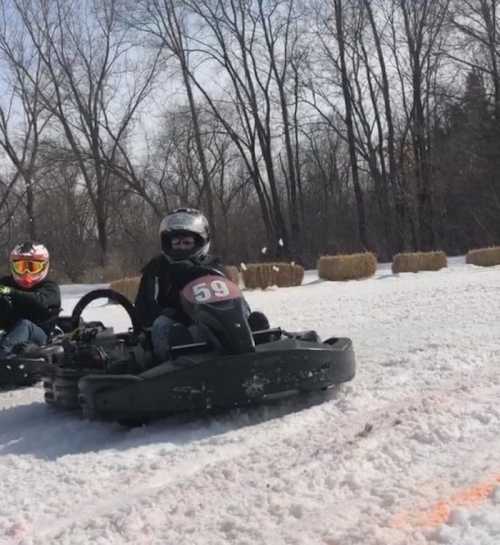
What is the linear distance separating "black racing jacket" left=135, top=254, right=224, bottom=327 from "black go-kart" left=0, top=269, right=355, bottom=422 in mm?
121

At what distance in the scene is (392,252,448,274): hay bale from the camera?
1617 cm

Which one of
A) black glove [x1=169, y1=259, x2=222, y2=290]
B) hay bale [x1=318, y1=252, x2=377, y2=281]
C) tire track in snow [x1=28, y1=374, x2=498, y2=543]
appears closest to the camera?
tire track in snow [x1=28, y1=374, x2=498, y2=543]

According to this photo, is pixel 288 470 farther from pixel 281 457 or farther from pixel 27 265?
pixel 27 265

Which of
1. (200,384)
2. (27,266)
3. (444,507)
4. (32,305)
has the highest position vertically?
(27,266)

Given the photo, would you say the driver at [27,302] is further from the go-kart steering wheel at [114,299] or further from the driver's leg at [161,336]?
the driver's leg at [161,336]

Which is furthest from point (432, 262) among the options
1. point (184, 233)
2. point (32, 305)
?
point (184, 233)

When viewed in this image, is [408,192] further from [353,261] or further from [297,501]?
[297,501]

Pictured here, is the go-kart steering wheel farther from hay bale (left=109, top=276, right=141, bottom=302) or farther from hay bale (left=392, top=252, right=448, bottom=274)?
hay bale (left=392, top=252, right=448, bottom=274)

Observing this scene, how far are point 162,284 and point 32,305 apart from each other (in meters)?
1.72

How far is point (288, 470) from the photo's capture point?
9.25 ft

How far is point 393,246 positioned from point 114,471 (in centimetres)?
3182

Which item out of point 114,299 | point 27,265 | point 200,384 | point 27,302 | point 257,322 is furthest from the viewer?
point 27,265

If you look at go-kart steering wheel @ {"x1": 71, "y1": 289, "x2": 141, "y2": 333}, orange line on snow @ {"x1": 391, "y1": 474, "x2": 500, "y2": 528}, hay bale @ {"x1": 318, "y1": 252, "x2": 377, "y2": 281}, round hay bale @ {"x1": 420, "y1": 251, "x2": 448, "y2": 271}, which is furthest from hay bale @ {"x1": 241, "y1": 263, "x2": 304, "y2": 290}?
orange line on snow @ {"x1": 391, "y1": 474, "x2": 500, "y2": 528}

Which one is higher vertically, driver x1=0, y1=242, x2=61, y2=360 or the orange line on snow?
driver x1=0, y1=242, x2=61, y2=360
